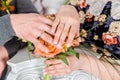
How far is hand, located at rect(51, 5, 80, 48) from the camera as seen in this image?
760 millimetres

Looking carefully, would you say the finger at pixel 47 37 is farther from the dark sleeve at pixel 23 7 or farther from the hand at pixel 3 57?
the dark sleeve at pixel 23 7

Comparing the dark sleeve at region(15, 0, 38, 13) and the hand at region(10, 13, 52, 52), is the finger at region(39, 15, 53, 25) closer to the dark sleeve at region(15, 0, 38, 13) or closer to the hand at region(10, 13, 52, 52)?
the hand at region(10, 13, 52, 52)

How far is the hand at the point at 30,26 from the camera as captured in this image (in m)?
0.77

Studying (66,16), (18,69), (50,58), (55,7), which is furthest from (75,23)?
(55,7)

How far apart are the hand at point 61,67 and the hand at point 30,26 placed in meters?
0.09

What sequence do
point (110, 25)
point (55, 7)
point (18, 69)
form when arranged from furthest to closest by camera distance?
point (55, 7), point (110, 25), point (18, 69)

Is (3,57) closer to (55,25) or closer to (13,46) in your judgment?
(13,46)

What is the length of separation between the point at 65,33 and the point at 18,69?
265 millimetres

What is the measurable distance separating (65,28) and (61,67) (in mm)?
140

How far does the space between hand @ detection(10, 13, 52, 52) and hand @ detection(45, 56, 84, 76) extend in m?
0.09

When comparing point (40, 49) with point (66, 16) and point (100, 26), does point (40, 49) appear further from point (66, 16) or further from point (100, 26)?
point (100, 26)

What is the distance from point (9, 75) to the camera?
94 centimetres

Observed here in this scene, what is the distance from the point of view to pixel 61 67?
837 mm

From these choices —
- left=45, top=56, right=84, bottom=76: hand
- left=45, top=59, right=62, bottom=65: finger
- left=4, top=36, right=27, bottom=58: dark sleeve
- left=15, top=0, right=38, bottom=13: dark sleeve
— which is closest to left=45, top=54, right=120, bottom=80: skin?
left=45, top=56, right=84, bottom=76: hand
